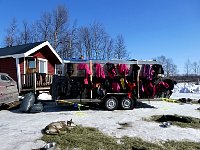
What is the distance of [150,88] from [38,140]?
24.6 feet

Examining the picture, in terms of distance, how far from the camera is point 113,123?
9.66m

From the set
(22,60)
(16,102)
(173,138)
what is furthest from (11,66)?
(173,138)

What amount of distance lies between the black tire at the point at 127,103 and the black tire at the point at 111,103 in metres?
0.29

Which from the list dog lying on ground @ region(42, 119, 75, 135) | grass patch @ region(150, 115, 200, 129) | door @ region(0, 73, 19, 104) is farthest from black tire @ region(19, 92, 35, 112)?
grass patch @ region(150, 115, 200, 129)

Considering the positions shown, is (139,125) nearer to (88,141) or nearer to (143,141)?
(143,141)

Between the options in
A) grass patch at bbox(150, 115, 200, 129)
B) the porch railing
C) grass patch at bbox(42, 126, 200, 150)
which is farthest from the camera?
the porch railing

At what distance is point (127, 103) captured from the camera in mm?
13195

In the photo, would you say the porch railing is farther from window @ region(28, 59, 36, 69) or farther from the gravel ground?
the gravel ground

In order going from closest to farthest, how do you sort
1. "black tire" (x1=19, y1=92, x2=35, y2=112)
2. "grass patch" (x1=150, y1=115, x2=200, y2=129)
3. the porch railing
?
1. "grass patch" (x1=150, y1=115, x2=200, y2=129)
2. "black tire" (x1=19, y1=92, x2=35, y2=112)
3. the porch railing

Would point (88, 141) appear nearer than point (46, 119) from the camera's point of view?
Yes

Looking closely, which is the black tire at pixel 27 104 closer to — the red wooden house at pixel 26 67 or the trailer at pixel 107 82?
the trailer at pixel 107 82

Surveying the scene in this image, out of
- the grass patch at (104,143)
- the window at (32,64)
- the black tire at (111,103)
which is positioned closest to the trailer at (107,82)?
the black tire at (111,103)

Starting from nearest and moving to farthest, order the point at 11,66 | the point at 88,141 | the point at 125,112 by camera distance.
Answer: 1. the point at 88,141
2. the point at 125,112
3. the point at 11,66

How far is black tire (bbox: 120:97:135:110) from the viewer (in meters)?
13.1
